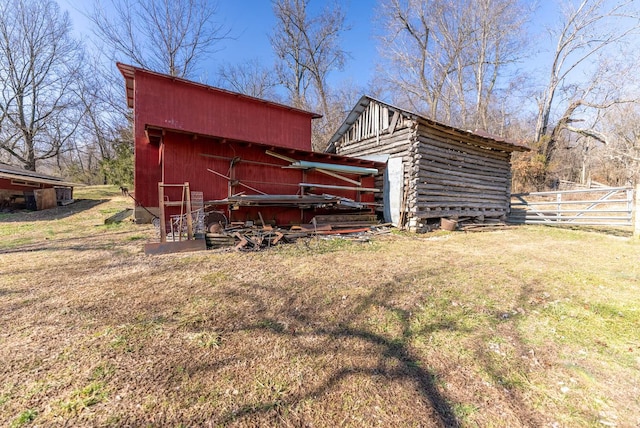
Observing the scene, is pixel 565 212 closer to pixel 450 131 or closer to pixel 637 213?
pixel 637 213

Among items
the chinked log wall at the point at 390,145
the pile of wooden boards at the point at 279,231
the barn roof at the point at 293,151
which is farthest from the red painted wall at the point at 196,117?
the chinked log wall at the point at 390,145

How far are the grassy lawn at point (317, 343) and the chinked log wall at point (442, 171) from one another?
4933 millimetres

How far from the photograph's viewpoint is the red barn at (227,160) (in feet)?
24.5

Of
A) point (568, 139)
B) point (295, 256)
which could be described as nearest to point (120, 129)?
point (295, 256)

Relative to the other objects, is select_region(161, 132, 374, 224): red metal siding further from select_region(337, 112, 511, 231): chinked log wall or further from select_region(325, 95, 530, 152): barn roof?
select_region(325, 95, 530, 152): barn roof

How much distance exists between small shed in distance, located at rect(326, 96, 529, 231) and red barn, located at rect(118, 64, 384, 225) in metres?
1.24

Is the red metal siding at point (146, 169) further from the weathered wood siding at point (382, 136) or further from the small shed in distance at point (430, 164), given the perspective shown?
the small shed in distance at point (430, 164)

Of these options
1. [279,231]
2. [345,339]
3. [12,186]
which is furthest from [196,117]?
[345,339]

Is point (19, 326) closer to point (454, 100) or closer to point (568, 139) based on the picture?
point (454, 100)

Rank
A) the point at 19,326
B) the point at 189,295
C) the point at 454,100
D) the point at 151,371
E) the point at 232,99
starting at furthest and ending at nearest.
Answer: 1. the point at 454,100
2. the point at 232,99
3. the point at 189,295
4. the point at 19,326
5. the point at 151,371

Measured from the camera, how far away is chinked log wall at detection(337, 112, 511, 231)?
9539 millimetres

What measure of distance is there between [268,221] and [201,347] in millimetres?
6280

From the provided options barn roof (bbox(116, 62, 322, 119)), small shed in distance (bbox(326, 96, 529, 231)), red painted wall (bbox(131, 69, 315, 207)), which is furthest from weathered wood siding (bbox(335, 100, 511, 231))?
barn roof (bbox(116, 62, 322, 119))

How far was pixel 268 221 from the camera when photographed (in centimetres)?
862
